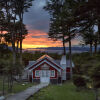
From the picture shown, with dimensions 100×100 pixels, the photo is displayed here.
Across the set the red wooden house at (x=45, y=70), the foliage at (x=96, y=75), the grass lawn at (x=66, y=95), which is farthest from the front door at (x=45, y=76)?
the foliage at (x=96, y=75)

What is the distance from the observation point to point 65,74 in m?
36.6

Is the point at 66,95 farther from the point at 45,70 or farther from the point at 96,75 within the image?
the point at 45,70

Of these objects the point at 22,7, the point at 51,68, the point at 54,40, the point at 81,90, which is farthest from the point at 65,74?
the point at 81,90

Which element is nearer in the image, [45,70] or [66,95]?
[66,95]

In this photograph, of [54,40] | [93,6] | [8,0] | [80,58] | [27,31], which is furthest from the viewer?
[27,31]

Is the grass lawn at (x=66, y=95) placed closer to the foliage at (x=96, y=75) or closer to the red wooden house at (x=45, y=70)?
the foliage at (x=96, y=75)

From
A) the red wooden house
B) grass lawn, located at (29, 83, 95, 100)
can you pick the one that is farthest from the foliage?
the red wooden house

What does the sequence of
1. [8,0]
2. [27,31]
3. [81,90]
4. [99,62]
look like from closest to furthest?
[99,62]
[81,90]
[8,0]
[27,31]

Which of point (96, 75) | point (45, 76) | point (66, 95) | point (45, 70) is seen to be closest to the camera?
point (96, 75)

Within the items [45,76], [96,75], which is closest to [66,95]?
[96,75]

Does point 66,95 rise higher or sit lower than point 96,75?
lower

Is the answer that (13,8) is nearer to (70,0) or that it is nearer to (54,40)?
(54,40)

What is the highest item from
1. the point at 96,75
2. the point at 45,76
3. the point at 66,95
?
the point at 96,75

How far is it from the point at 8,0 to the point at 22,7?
2457mm
